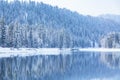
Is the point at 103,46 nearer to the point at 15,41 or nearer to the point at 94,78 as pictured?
the point at 15,41

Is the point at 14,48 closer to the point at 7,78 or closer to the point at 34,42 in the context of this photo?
the point at 34,42

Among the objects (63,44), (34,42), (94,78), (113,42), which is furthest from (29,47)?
(94,78)

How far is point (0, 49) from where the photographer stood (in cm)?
6881

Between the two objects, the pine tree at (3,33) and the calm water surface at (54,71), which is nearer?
the calm water surface at (54,71)

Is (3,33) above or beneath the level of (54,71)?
above

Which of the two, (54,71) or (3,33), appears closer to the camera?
(54,71)

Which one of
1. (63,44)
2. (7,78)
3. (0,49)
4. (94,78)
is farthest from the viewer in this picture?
(63,44)

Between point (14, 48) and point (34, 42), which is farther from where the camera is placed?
point (34, 42)

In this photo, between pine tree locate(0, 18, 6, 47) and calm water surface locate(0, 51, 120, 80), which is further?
pine tree locate(0, 18, 6, 47)

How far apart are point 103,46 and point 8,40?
73.0 metres

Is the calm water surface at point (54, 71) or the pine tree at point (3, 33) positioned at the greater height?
the pine tree at point (3, 33)

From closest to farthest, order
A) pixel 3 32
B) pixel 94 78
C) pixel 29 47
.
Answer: pixel 94 78
pixel 3 32
pixel 29 47

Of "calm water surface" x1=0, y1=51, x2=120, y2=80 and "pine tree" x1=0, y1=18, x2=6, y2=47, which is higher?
"pine tree" x1=0, y1=18, x2=6, y2=47

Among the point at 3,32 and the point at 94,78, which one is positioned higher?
the point at 3,32
